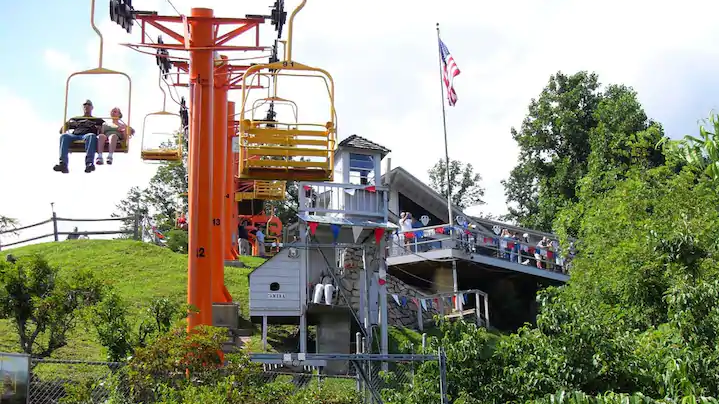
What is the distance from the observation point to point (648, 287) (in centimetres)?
1611

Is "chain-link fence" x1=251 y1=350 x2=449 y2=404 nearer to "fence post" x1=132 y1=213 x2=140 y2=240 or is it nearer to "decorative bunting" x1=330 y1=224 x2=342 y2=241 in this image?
"decorative bunting" x1=330 y1=224 x2=342 y2=241

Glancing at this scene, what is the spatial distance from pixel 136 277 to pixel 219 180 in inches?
263

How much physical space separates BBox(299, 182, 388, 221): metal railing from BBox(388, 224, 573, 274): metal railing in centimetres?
663

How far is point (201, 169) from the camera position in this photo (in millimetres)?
16875

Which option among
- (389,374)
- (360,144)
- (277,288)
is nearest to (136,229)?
(360,144)

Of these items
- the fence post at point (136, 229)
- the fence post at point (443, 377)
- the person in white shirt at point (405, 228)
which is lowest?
the fence post at point (443, 377)

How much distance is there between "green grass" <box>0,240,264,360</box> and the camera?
26094mm

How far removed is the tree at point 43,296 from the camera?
52.0 ft

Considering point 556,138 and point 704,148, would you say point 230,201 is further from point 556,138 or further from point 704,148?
point 704,148

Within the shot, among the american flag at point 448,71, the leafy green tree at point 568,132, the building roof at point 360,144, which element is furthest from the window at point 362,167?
the leafy green tree at point 568,132

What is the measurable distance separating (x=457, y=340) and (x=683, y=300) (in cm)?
287

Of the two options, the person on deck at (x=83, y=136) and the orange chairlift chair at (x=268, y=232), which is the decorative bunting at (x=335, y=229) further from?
the orange chairlift chair at (x=268, y=232)

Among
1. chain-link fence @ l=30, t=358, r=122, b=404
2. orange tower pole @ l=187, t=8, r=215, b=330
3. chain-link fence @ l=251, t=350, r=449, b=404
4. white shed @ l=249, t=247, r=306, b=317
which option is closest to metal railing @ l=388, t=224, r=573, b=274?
white shed @ l=249, t=247, r=306, b=317

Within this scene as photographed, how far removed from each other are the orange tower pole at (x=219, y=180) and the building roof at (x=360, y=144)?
133 inches
